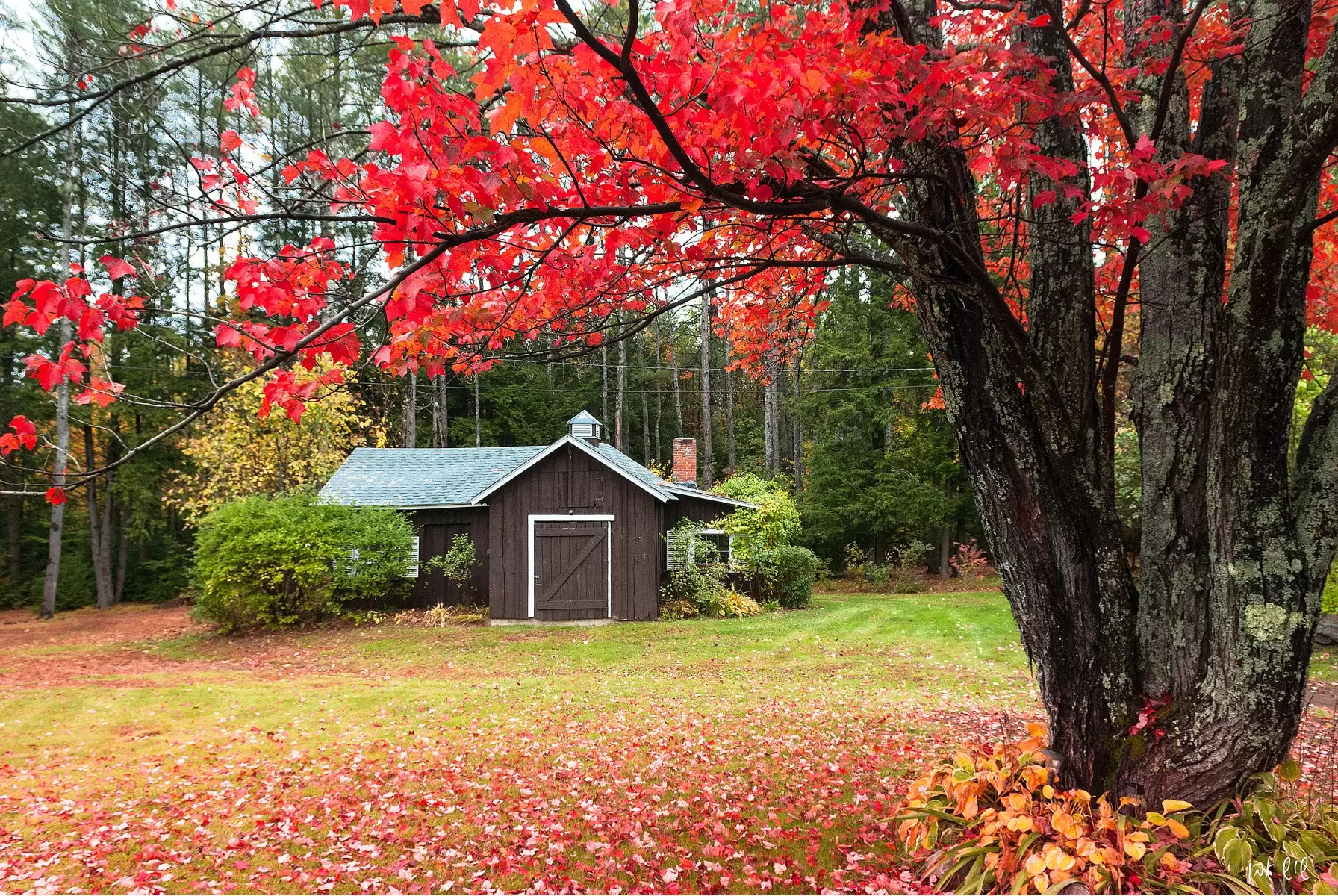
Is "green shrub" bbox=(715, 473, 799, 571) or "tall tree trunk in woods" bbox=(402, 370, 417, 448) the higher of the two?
"tall tree trunk in woods" bbox=(402, 370, 417, 448)

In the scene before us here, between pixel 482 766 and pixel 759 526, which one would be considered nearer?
pixel 482 766

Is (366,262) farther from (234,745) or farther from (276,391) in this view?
A: (234,745)

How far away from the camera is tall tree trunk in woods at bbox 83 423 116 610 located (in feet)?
64.3

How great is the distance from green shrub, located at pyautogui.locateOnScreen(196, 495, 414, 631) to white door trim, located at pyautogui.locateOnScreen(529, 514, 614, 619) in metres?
2.77

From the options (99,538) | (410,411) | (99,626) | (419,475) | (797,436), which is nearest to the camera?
(99,626)

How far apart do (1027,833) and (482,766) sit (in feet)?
13.0

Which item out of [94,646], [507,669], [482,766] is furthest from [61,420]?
[482,766]

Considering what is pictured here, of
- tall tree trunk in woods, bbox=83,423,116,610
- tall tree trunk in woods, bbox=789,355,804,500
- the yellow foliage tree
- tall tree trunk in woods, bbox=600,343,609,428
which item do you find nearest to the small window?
tall tree trunk in woods, bbox=789,355,804,500

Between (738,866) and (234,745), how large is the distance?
4.82 metres

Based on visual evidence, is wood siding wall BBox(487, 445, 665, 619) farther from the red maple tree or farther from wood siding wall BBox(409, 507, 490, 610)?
the red maple tree

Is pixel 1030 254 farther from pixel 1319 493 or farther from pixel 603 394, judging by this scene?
pixel 603 394

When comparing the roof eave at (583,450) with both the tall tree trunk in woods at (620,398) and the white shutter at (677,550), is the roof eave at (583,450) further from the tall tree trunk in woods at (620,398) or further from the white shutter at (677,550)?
the tall tree trunk in woods at (620,398)

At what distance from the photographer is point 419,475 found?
1791 cm

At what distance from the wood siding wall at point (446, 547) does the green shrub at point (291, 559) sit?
0.99 metres
